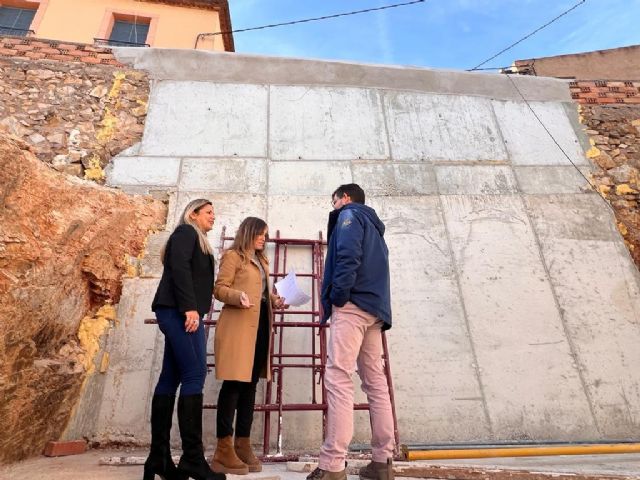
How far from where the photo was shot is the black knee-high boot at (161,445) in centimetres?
178

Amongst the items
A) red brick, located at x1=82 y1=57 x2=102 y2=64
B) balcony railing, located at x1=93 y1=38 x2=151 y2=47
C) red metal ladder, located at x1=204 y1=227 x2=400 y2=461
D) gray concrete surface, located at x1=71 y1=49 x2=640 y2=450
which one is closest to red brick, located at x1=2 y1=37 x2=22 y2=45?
red brick, located at x1=82 y1=57 x2=102 y2=64

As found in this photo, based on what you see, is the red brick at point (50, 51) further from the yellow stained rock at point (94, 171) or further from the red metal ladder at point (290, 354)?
the red metal ladder at point (290, 354)

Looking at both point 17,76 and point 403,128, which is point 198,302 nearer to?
point 403,128

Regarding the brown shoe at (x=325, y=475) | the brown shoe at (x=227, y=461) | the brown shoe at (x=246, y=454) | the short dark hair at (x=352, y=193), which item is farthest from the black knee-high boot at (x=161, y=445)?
the short dark hair at (x=352, y=193)

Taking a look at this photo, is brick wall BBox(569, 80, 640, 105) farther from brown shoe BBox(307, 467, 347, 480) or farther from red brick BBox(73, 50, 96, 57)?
red brick BBox(73, 50, 96, 57)

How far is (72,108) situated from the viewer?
3.97m

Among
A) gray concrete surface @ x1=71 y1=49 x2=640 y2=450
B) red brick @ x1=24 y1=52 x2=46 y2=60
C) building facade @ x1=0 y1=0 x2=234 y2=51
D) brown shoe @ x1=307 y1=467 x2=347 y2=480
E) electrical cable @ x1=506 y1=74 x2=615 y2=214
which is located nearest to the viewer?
brown shoe @ x1=307 y1=467 x2=347 y2=480

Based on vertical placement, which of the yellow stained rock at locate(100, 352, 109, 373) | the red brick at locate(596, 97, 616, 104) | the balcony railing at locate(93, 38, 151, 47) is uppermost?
the balcony railing at locate(93, 38, 151, 47)

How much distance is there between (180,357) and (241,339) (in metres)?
0.37

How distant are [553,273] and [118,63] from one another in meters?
4.64

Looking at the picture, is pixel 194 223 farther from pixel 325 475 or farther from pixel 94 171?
pixel 94 171

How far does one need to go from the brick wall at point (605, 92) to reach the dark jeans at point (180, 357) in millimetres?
4780

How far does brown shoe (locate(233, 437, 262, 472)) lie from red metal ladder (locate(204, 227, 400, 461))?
340 mm

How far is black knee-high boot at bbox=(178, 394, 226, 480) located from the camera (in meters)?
1.73
